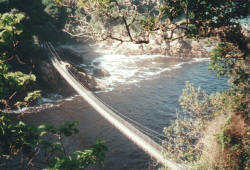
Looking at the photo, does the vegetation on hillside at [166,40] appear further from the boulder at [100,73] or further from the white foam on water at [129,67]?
the boulder at [100,73]

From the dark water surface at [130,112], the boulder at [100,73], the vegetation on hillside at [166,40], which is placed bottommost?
the dark water surface at [130,112]

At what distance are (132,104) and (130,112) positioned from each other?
2.10 metres

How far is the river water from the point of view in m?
14.9

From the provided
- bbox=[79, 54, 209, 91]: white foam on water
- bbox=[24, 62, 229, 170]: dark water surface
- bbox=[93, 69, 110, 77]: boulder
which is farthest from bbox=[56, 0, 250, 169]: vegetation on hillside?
bbox=[93, 69, 110, 77]: boulder

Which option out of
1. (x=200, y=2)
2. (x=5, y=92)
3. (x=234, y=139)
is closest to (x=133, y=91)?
(x=234, y=139)

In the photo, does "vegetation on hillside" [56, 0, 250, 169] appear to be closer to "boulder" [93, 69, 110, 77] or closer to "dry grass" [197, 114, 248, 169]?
"dry grass" [197, 114, 248, 169]

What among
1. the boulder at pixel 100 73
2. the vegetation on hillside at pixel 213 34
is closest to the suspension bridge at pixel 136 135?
the vegetation on hillside at pixel 213 34

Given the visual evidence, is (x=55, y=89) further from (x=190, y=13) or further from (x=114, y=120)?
(x=190, y=13)

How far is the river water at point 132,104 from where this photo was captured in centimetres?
1490

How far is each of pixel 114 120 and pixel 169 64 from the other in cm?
2766

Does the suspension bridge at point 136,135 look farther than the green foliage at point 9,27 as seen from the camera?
Yes

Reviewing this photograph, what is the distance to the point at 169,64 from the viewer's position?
1580 inches

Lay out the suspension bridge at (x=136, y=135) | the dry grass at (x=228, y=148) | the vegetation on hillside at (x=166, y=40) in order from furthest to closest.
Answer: the suspension bridge at (x=136, y=135), the dry grass at (x=228, y=148), the vegetation on hillside at (x=166, y=40)

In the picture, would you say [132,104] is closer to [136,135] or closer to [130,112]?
[130,112]
